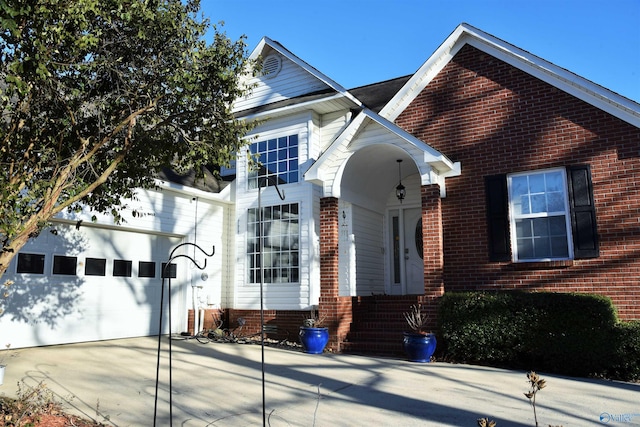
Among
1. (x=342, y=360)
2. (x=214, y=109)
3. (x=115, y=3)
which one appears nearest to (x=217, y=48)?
(x=214, y=109)

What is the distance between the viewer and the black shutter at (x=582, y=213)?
8836 millimetres

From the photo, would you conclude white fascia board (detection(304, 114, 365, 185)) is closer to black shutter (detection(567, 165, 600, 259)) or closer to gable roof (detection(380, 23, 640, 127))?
gable roof (detection(380, 23, 640, 127))

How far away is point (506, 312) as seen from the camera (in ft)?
27.6

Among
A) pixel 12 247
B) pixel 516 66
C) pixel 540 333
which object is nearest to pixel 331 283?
pixel 540 333

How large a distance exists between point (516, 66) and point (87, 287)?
9977 mm

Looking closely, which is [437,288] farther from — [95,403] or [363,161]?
[95,403]

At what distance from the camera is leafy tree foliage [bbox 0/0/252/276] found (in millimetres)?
5176

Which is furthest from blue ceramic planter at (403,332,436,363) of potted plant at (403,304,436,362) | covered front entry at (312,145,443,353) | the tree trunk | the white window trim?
the tree trunk

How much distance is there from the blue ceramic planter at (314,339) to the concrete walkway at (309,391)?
1.35 feet

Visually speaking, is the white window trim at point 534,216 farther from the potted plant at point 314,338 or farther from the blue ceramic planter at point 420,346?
the potted plant at point 314,338

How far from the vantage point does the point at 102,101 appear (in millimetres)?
6324

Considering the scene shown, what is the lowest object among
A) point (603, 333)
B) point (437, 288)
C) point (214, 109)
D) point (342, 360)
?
point (342, 360)

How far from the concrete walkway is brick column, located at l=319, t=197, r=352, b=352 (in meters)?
0.89

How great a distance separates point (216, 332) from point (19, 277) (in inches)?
165
